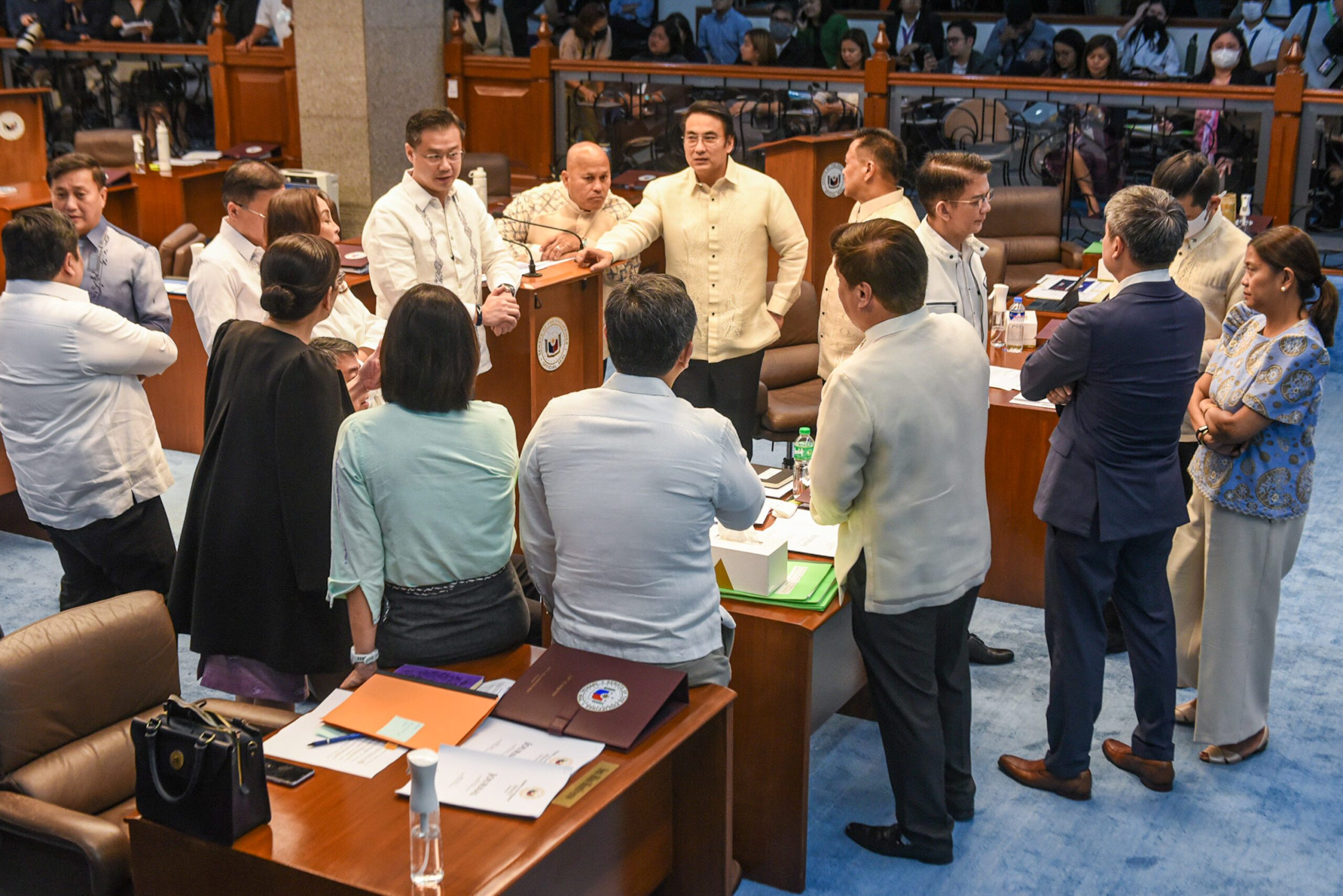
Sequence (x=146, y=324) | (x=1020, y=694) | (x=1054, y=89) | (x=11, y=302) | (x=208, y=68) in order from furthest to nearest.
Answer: (x=208, y=68) < (x=1054, y=89) < (x=146, y=324) < (x=1020, y=694) < (x=11, y=302)

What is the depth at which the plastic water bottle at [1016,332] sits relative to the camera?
5.47 m

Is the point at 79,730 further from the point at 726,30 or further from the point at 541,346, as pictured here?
the point at 726,30

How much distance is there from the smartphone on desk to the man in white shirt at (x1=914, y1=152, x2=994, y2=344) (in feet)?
7.55

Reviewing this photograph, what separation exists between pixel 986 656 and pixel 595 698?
222 centimetres

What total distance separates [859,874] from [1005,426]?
6.59 feet

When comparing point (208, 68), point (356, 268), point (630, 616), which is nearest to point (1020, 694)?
point (630, 616)

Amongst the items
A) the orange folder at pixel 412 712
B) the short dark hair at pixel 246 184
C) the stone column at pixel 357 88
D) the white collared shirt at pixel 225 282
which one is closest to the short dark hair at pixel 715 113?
the short dark hair at pixel 246 184

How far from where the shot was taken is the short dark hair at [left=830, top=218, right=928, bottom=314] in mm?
2883

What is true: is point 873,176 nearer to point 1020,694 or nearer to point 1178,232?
point 1178,232

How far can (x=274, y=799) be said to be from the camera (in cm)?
229

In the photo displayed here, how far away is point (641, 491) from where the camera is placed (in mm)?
2531

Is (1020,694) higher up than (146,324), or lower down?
lower down

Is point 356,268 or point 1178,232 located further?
point 356,268

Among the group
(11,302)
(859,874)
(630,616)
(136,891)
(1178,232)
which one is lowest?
(859,874)
